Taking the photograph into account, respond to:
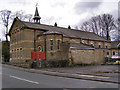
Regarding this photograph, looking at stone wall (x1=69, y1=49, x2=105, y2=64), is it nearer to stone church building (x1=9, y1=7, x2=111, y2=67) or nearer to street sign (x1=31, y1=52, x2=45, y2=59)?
stone church building (x1=9, y1=7, x2=111, y2=67)

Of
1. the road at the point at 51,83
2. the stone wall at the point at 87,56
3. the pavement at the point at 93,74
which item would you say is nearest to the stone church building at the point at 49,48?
the stone wall at the point at 87,56

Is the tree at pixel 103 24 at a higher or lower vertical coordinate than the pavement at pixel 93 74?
→ higher

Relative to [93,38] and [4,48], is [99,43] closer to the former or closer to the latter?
[93,38]

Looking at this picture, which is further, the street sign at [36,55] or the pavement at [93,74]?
the street sign at [36,55]

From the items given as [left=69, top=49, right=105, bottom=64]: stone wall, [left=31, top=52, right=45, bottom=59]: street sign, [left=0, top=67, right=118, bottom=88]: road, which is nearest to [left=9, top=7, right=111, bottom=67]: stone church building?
[left=69, top=49, right=105, bottom=64]: stone wall

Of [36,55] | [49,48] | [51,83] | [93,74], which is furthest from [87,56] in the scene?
[51,83]

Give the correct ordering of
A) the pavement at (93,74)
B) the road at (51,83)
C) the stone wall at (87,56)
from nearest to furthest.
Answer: the road at (51,83) → the pavement at (93,74) → the stone wall at (87,56)

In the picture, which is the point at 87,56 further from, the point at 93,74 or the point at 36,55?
the point at 93,74

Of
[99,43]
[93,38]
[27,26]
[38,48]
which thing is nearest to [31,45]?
[38,48]

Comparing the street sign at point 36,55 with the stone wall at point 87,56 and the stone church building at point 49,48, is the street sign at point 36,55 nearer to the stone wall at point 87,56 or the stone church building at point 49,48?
the stone church building at point 49,48

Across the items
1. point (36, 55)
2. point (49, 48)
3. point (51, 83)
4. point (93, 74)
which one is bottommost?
point (93, 74)

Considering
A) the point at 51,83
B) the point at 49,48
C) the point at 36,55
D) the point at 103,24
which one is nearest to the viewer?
the point at 51,83

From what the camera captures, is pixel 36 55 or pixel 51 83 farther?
pixel 36 55

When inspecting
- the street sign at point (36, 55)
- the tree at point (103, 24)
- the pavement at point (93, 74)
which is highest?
the tree at point (103, 24)
